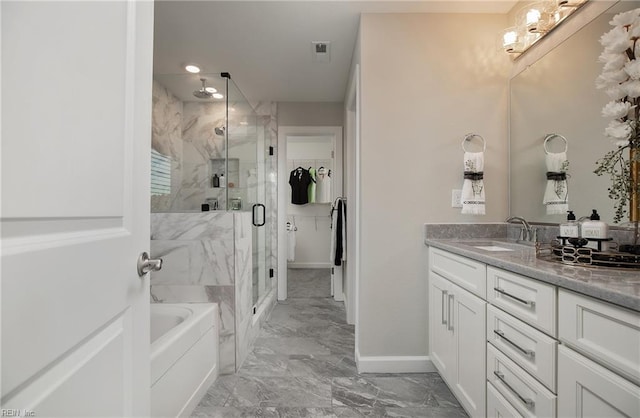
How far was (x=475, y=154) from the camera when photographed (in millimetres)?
1981

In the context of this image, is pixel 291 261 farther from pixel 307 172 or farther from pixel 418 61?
pixel 418 61

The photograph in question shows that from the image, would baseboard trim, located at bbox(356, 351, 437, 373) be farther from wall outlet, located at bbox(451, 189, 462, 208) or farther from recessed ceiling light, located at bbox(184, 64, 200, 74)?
recessed ceiling light, located at bbox(184, 64, 200, 74)

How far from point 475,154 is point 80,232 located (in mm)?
2106

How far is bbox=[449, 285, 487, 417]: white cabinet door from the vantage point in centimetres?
130

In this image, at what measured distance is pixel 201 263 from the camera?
203 cm

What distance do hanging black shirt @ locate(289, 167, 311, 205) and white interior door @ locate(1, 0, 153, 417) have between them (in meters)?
4.75

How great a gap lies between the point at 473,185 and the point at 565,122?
0.57 meters

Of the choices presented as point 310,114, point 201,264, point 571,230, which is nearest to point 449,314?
point 571,230

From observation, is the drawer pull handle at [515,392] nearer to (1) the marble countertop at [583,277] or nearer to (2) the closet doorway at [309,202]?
A: (1) the marble countertop at [583,277]

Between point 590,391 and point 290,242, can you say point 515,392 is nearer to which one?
point 590,391

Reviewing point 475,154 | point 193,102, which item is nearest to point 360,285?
point 475,154

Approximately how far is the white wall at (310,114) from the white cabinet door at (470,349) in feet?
8.80

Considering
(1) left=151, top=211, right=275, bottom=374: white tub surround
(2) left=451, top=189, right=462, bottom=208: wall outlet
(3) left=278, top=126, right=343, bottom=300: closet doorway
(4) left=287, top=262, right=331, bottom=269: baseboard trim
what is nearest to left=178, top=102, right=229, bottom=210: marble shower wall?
(1) left=151, top=211, right=275, bottom=374: white tub surround

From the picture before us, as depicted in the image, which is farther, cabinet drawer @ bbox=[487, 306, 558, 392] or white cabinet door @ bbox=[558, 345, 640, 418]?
cabinet drawer @ bbox=[487, 306, 558, 392]
